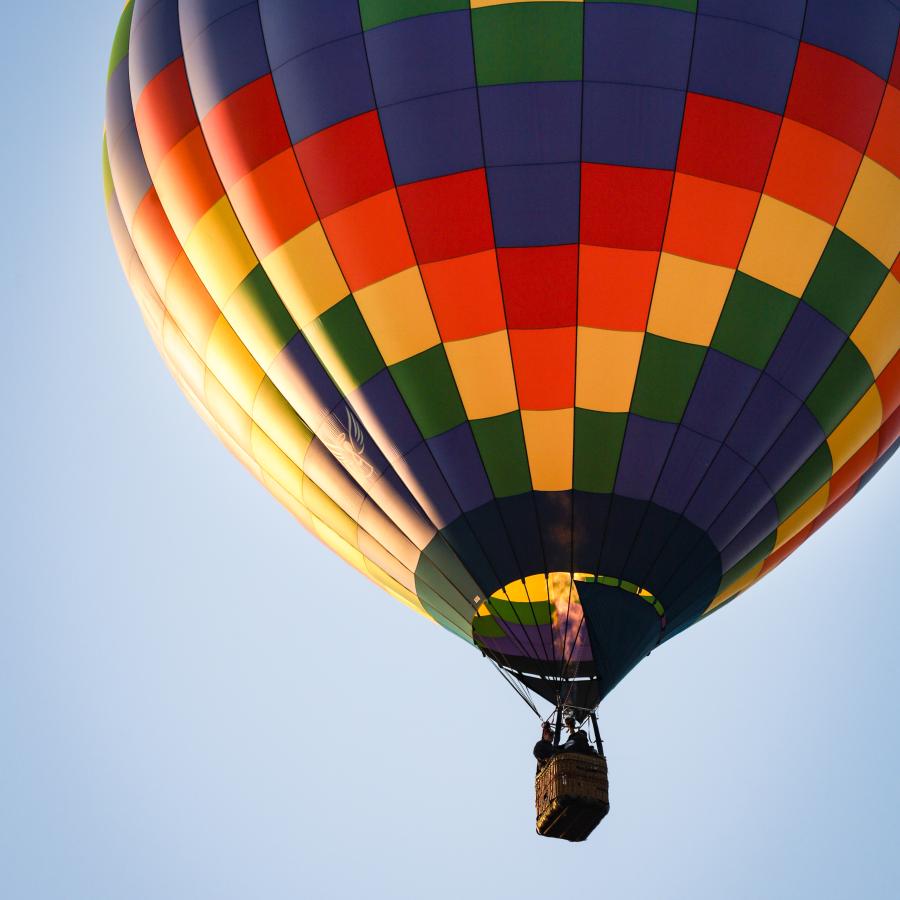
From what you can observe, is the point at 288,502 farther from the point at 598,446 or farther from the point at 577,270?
the point at 577,270

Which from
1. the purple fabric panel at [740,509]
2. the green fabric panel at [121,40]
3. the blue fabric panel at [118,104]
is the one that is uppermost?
the green fabric panel at [121,40]

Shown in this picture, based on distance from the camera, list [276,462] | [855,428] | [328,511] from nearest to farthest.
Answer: [855,428]
[328,511]
[276,462]

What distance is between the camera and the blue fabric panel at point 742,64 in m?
9.36

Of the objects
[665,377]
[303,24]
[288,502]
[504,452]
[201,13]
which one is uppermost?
[201,13]

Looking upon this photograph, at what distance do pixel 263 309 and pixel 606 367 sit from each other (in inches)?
78.7

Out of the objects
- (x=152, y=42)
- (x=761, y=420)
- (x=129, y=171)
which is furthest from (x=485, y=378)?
(x=152, y=42)

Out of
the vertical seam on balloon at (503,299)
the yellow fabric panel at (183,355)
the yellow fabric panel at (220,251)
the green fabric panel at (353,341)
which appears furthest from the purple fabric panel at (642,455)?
the yellow fabric panel at (183,355)

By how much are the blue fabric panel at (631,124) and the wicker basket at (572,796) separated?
3137 mm

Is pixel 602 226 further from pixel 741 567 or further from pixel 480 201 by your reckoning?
pixel 741 567

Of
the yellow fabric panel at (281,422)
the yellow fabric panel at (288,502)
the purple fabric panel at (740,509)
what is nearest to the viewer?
the purple fabric panel at (740,509)

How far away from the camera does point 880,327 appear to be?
390 inches

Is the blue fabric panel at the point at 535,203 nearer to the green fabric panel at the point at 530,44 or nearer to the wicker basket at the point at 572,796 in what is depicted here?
the green fabric panel at the point at 530,44

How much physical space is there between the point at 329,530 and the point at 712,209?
323cm

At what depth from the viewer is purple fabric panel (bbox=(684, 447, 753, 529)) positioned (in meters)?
9.46
